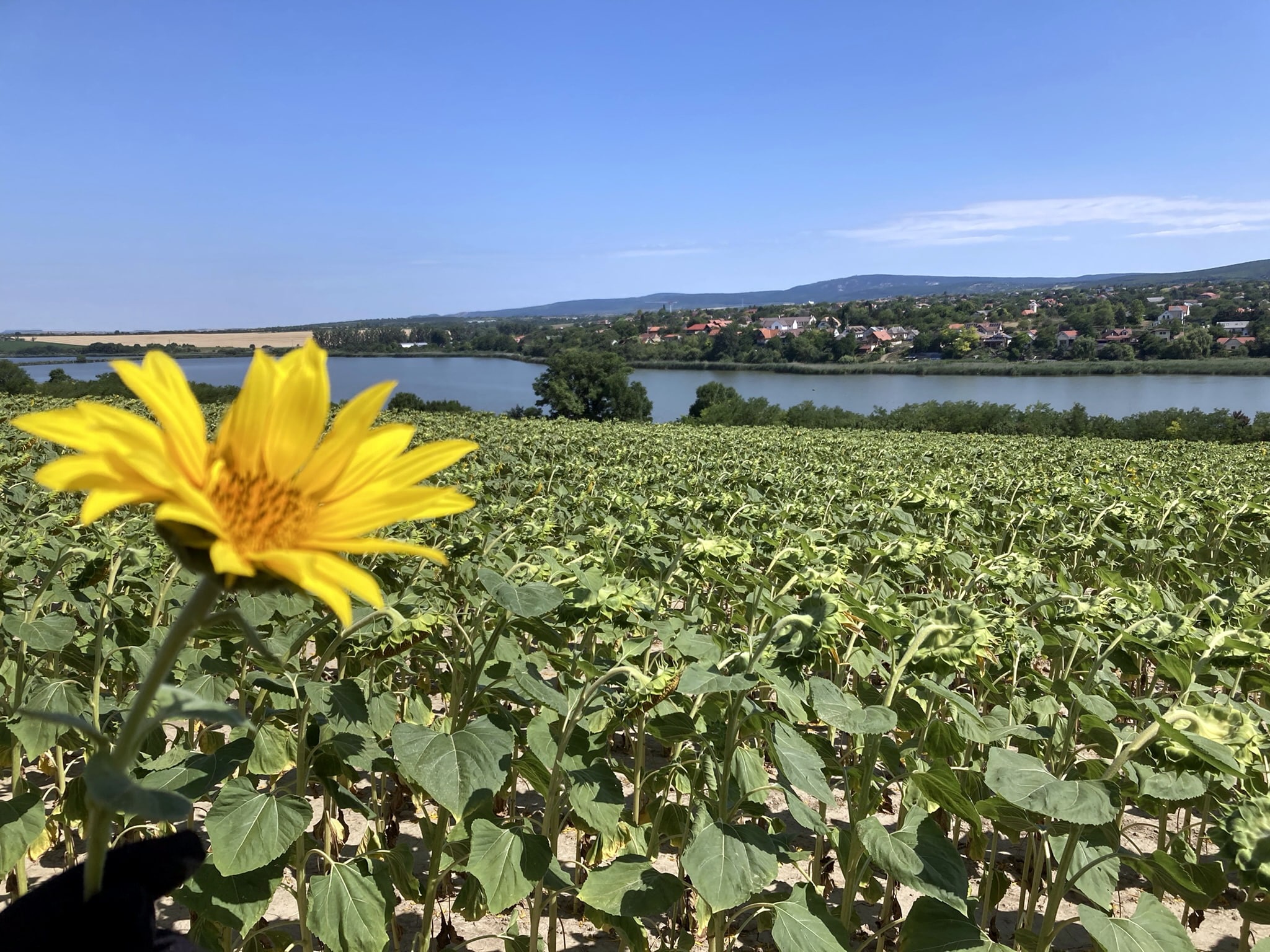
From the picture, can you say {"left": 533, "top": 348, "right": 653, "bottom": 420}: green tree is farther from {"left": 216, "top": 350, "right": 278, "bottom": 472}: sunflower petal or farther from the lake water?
{"left": 216, "top": 350, "right": 278, "bottom": 472}: sunflower petal

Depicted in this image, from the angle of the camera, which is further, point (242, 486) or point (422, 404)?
point (422, 404)

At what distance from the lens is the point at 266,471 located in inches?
29.3

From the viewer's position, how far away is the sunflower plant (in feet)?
1.99

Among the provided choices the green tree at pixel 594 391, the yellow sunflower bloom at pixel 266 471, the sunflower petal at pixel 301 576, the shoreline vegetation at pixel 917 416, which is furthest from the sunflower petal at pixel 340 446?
the green tree at pixel 594 391

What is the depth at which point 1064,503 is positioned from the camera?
840 cm

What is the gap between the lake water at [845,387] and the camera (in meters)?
57.8

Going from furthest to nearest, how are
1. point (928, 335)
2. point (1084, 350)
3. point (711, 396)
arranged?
point (928, 335) → point (1084, 350) → point (711, 396)

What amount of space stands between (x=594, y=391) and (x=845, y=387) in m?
35.5

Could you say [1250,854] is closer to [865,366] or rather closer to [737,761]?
[737,761]

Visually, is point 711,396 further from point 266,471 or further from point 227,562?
point 227,562

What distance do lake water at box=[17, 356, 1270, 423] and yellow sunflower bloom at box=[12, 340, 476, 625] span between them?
158 feet

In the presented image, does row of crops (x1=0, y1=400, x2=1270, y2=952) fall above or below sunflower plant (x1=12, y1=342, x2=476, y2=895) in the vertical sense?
below

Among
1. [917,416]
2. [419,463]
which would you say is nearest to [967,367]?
[917,416]

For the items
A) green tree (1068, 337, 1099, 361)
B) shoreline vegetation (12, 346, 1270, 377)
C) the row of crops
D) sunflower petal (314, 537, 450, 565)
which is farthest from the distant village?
sunflower petal (314, 537, 450, 565)
